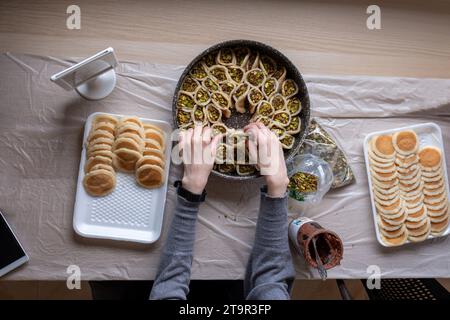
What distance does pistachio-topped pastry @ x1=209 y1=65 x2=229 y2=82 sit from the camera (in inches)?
47.0

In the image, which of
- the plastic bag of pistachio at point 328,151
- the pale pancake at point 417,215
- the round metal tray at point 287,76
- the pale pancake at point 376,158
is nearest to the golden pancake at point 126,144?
the round metal tray at point 287,76

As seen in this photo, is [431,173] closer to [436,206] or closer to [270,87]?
[436,206]

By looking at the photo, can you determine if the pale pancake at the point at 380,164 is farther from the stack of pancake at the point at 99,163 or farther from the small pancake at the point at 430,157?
the stack of pancake at the point at 99,163

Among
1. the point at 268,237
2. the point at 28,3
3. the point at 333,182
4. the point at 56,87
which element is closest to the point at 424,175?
the point at 333,182

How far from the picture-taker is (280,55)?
1.18m

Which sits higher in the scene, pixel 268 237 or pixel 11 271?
pixel 268 237

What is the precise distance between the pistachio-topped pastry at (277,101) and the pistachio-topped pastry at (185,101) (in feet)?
0.79

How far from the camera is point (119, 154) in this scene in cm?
115

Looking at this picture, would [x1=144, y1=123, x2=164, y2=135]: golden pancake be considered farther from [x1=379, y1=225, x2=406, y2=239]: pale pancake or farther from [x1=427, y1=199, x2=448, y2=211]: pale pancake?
[x1=427, y1=199, x2=448, y2=211]: pale pancake

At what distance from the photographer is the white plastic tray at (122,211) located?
3.78 feet

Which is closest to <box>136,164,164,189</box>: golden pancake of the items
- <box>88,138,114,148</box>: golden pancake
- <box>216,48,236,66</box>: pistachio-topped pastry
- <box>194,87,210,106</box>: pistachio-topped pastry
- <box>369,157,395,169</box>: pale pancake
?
<box>88,138,114,148</box>: golden pancake

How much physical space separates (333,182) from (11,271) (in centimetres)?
97
